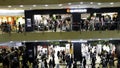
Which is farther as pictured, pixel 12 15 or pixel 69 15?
pixel 12 15

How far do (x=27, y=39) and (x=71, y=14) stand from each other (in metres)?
7.04

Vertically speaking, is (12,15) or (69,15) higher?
(69,15)

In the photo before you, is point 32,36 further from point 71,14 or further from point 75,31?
point 71,14

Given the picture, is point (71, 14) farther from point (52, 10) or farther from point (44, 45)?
point (44, 45)

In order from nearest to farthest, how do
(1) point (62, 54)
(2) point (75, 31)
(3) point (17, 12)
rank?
(2) point (75, 31) < (1) point (62, 54) < (3) point (17, 12)

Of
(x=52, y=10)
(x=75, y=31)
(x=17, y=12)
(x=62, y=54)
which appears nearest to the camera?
(x=75, y=31)

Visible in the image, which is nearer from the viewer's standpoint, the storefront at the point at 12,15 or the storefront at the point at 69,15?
the storefront at the point at 69,15

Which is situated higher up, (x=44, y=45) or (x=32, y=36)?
(x=32, y=36)

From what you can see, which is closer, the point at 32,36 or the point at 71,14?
the point at 32,36

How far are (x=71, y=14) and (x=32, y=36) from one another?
22.3 ft

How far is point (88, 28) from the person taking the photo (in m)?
27.0

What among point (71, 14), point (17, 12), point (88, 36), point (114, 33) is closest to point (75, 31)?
point (88, 36)

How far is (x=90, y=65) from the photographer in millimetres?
27469

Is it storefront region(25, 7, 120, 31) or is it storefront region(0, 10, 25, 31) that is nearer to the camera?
storefront region(25, 7, 120, 31)
